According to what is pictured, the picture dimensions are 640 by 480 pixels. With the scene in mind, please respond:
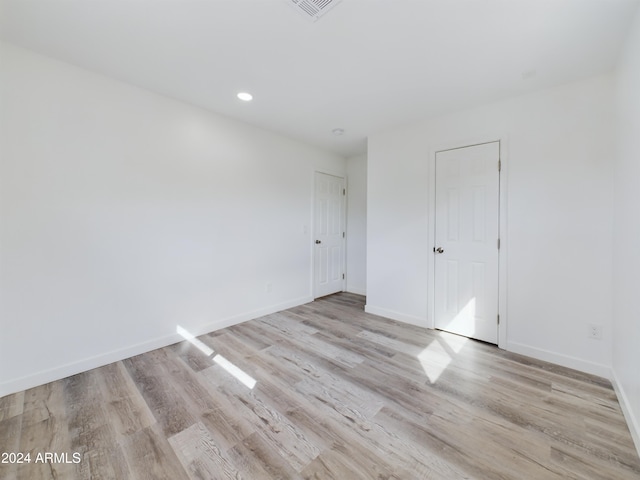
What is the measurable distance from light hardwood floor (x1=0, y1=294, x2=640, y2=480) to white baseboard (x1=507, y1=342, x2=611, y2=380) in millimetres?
82

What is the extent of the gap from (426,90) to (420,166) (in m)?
0.89

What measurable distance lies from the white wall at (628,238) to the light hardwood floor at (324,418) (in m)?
0.23

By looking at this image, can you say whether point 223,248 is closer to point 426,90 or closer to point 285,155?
point 285,155

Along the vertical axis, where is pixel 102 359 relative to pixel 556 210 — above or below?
below

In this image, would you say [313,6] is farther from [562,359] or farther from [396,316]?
[562,359]

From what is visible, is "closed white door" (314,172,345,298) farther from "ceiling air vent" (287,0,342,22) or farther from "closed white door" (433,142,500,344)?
"ceiling air vent" (287,0,342,22)

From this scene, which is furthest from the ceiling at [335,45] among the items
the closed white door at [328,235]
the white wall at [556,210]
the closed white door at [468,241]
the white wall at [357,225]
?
the white wall at [357,225]

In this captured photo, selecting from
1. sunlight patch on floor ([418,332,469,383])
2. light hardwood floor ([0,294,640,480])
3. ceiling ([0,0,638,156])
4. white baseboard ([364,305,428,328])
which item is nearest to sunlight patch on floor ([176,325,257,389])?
light hardwood floor ([0,294,640,480])

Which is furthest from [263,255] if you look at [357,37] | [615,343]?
[615,343]

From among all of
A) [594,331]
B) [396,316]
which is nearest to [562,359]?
[594,331]

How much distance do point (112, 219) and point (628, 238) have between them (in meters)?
3.81

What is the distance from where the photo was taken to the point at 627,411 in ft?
5.37

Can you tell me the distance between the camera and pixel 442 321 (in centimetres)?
302

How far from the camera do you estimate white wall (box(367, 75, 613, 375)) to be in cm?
214
